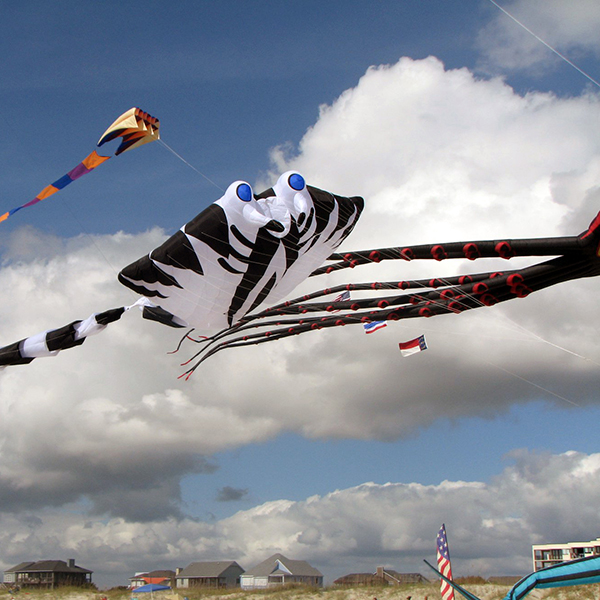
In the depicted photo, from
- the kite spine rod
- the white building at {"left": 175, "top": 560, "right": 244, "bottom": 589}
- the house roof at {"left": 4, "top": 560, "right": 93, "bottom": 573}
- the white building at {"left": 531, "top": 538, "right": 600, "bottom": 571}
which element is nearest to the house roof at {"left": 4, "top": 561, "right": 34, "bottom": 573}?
the house roof at {"left": 4, "top": 560, "right": 93, "bottom": 573}

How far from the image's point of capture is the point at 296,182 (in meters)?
9.55

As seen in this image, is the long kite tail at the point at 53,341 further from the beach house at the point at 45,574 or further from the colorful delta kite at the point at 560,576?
the beach house at the point at 45,574

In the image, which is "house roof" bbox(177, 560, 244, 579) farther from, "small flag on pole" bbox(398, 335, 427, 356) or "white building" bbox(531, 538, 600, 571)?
"small flag on pole" bbox(398, 335, 427, 356)

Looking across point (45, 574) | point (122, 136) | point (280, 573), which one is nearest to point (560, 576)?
point (122, 136)

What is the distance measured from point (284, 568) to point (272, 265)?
186 ft

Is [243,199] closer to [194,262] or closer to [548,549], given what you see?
[194,262]

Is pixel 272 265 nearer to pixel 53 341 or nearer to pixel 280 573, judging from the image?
pixel 53 341

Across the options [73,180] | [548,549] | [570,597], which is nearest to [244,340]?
[73,180]

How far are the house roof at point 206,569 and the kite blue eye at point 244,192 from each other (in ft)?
204

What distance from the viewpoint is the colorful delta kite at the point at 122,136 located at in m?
9.98

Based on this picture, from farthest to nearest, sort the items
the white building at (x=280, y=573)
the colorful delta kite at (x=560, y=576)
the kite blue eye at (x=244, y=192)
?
the white building at (x=280, y=573), the kite blue eye at (x=244, y=192), the colorful delta kite at (x=560, y=576)

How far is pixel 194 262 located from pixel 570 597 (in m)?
21.7

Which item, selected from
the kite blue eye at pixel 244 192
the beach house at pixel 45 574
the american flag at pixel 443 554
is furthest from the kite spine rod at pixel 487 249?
the beach house at pixel 45 574

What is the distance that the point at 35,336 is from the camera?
1123 cm
